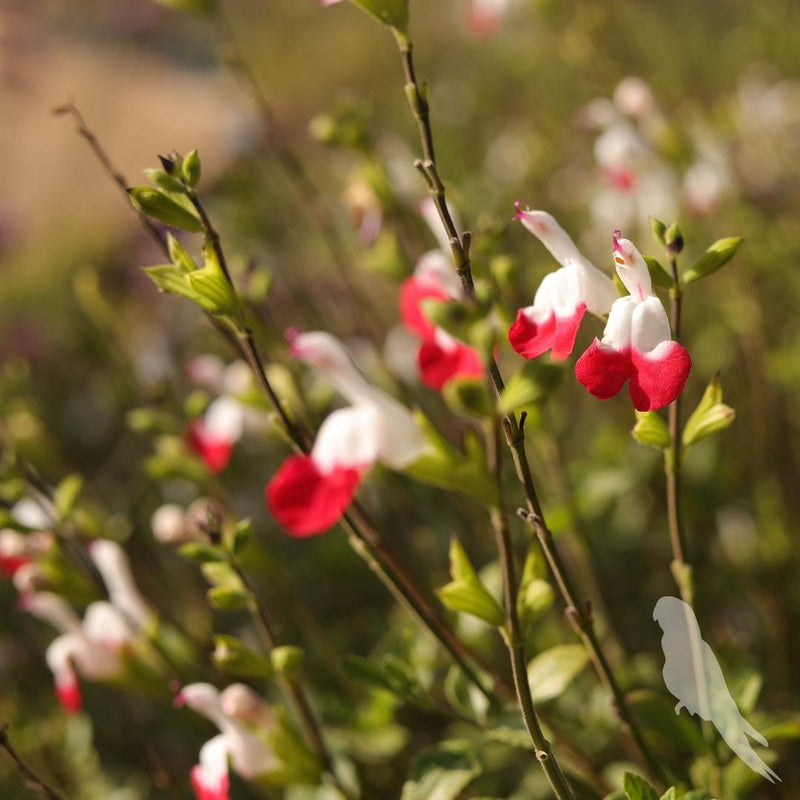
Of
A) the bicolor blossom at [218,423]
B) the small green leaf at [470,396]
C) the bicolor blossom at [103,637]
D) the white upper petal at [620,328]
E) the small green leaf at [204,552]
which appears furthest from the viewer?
the bicolor blossom at [218,423]

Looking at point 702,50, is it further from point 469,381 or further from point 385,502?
point 469,381

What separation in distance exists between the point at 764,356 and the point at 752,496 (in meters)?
0.26

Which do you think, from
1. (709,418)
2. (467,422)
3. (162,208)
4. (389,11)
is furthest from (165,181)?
(467,422)

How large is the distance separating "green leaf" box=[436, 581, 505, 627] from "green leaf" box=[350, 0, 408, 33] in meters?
0.36

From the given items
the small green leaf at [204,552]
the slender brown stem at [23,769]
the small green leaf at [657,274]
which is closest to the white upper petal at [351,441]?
the small green leaf at [204,552]

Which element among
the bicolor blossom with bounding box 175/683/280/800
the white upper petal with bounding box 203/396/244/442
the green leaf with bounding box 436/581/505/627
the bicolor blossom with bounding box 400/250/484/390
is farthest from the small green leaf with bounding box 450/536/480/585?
the white upper petal with bounding box 203/396/244/442

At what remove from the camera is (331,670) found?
3.67 ft

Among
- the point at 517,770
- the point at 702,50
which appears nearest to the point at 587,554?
the point at 517,770

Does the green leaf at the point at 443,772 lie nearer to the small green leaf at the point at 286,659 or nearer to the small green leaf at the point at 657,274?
the small green leaf at the point at 286,659

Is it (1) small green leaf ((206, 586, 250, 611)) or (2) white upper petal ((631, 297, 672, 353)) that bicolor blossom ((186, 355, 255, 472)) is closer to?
(1) small green leaf ((206, 586, 250, 611))

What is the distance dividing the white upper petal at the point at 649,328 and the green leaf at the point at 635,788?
257 mm

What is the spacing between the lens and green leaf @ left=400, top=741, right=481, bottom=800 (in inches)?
27.6

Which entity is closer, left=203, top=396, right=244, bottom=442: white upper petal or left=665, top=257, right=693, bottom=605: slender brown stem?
left=665, top=257, right=693, bottom=605: slender brown stem

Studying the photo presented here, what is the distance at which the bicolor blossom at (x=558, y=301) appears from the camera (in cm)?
56
